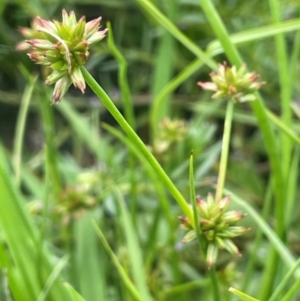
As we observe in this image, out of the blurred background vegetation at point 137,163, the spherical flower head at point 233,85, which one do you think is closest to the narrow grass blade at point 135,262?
the blurred background vegetation at point 137,163

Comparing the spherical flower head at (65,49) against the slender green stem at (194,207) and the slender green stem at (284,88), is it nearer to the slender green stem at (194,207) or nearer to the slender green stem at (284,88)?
the slender green stem at (194,207)

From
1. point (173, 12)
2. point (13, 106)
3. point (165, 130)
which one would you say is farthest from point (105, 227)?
point (13, 106)

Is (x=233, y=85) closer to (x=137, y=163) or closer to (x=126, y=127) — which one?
(x=126, y=127)

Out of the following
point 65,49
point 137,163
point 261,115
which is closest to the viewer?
point 65,49

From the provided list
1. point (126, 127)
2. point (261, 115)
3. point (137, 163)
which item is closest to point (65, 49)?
point (126, 127)

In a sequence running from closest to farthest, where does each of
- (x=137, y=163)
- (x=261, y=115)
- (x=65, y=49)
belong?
(x=65, y=49), (x=261, y=115), (x=137, y=163)

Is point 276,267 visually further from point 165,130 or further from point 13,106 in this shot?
point 13,106

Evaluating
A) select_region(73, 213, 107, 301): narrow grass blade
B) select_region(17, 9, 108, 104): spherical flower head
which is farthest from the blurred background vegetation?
select_region(17, 9, 108, 104): spherical flower head
